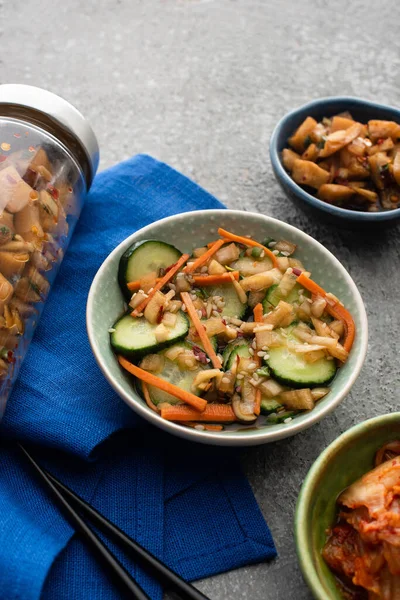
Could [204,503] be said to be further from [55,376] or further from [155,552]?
[55,376]

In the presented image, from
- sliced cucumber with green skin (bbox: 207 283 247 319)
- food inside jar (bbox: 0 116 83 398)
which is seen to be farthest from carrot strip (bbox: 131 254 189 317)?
food inside jar (bbox: 0 116 83 398)

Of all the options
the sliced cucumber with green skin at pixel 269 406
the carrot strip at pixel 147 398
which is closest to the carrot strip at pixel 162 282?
the carrot strip at pixel 147 398

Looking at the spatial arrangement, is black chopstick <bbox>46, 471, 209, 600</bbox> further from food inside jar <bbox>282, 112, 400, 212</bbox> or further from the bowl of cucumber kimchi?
food inside jar <bbox>282, 112, 400, 212</bbox>

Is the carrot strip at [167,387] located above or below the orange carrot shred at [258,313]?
below

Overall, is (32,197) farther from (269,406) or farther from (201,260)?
(269,406)

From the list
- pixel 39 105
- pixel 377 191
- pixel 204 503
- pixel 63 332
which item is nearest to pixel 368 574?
pixel 204 503

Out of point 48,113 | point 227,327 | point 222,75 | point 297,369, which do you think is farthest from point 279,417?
point 222,75

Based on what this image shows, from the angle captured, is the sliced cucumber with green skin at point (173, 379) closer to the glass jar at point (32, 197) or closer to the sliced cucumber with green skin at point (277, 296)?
the sliced cucumber with green skin at point (277, 296)
